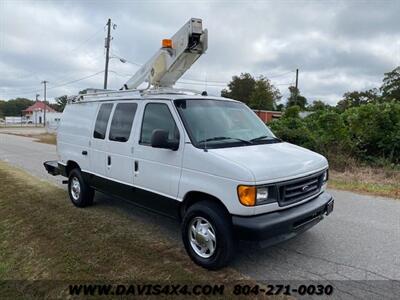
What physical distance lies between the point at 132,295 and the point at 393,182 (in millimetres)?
8089

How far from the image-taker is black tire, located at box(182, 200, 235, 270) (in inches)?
146

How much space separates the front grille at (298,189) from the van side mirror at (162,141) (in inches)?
54.5

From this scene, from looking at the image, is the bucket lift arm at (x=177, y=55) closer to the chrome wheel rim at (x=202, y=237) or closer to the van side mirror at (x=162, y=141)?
the van side mirror at (x=162, y=141)

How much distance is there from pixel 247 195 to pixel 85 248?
2432 mm

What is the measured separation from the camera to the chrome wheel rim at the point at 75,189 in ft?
21.4

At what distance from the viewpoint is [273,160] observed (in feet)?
12.7

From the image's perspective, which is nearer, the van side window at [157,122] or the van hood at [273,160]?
the van hood at [273,160]

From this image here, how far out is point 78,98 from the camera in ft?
22.8

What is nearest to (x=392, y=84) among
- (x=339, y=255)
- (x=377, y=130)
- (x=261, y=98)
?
(x=261, y=98)

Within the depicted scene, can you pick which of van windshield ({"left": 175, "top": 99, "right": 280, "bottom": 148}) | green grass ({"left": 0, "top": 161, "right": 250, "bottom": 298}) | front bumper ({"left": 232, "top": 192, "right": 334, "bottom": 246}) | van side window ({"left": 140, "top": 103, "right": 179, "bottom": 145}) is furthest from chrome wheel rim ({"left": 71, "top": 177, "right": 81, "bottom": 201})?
front bumper ({"left": 232, "top": 192, "right": 334, "bottom": 246})

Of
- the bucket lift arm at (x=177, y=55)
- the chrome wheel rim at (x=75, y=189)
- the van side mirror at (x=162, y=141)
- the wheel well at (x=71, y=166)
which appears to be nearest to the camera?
the van side mirror at (x=162, y=141)

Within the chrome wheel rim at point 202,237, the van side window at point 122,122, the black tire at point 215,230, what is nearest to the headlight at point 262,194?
the black tire at point 215,230

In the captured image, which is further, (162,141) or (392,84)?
(392,84)

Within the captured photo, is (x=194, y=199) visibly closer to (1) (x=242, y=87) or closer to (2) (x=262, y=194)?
(2) (x=262, y=194)
